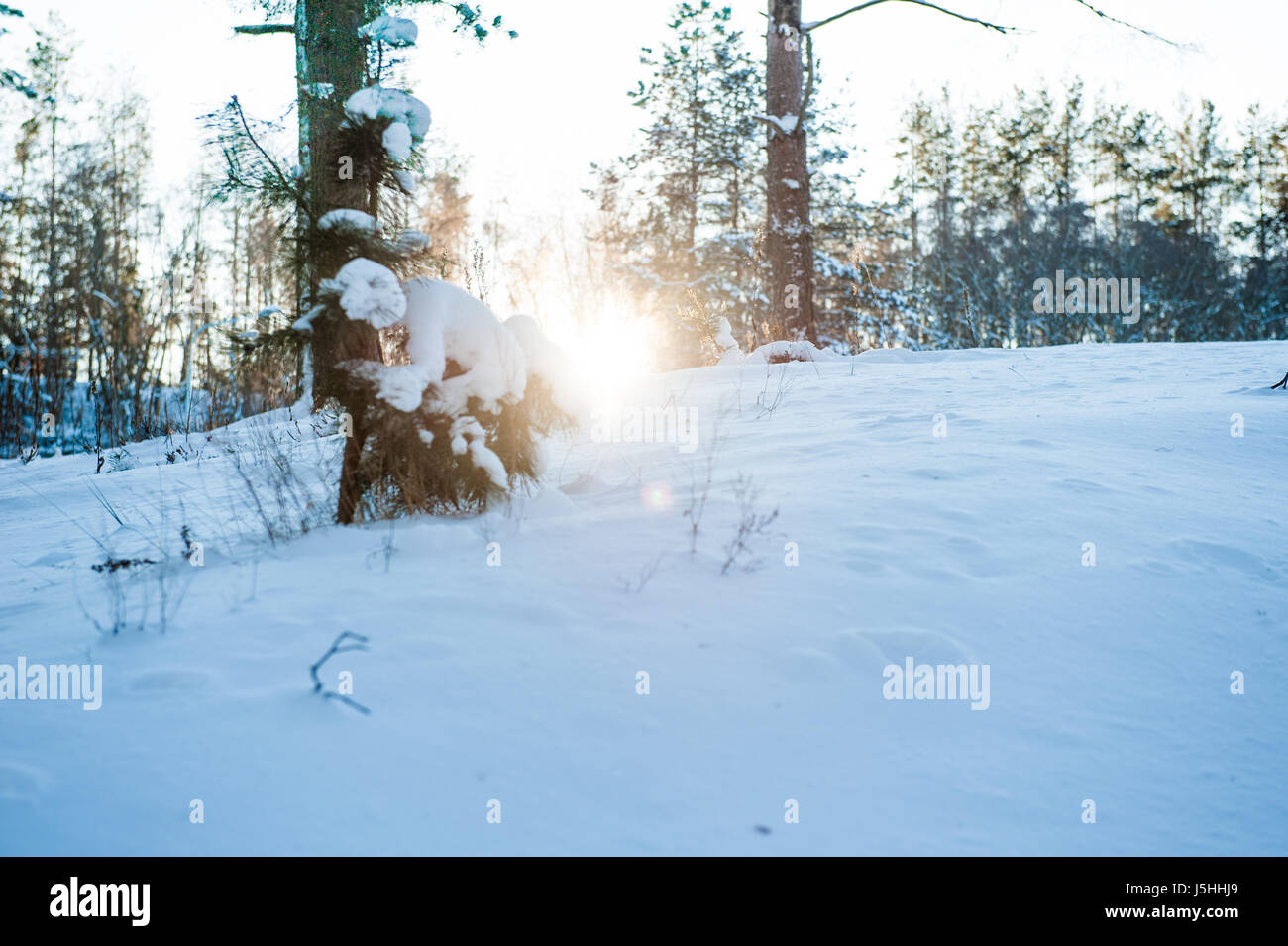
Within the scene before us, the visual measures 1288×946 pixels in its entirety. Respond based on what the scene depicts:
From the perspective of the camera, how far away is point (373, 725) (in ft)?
6.82

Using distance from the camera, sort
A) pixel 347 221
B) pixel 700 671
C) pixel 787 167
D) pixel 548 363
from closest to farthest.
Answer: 1. pixel 700 671
2. pixel 347 221
3. pixel 548 363
4. pixel 787 167

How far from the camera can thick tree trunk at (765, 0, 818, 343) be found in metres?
8.61

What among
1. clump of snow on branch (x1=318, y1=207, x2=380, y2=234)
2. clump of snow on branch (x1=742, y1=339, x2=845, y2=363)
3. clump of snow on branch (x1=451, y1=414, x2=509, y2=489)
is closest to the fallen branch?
clump of snow on branch (x1=451, y1=414, x2=509, y2=489)

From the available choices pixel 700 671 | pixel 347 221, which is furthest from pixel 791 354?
pixel 700 671

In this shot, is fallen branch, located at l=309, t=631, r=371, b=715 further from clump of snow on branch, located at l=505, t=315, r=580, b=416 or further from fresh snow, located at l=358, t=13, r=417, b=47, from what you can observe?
fresh snow, located at l=358, t=13, r=417, b=47

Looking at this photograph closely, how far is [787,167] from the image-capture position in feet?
28.4

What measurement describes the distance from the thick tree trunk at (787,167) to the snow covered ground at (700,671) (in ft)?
16.6

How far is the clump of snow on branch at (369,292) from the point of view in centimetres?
302

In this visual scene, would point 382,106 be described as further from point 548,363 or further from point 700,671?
point 700,671

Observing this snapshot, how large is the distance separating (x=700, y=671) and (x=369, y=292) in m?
1.87

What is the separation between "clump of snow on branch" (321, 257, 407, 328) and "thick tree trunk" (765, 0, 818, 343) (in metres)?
6.36
